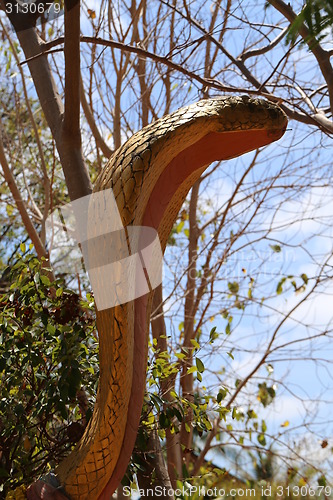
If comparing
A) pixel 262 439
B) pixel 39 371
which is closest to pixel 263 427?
pixel 262 439

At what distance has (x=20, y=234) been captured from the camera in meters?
4.05

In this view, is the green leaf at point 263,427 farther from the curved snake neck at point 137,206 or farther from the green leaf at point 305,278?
the curved snake neck at point 137,206

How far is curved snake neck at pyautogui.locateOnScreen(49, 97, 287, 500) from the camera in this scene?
82cm

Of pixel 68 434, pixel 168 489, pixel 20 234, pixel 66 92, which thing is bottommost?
pixel 168 489

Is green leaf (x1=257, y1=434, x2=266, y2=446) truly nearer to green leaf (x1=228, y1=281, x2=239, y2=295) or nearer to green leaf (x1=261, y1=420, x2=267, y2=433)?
green leaf (x1=261, y1=420, x2=267, y2=433)

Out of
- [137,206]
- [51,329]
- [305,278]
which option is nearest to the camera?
[137,206]

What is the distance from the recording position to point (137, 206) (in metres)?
0.83

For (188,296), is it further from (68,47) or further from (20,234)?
(20,234)

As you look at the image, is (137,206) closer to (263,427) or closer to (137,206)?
(137,206)

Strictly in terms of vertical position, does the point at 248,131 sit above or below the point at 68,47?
below

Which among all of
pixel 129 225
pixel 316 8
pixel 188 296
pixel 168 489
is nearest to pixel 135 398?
pixel 129 225

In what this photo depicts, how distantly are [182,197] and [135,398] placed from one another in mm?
281

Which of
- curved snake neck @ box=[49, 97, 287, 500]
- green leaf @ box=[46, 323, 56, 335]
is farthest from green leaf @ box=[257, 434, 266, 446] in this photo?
curved snake neck @ box=[49, 97, 287, 500]

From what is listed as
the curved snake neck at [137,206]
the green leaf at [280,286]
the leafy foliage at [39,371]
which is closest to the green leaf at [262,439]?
the green leaf at [280,286]
